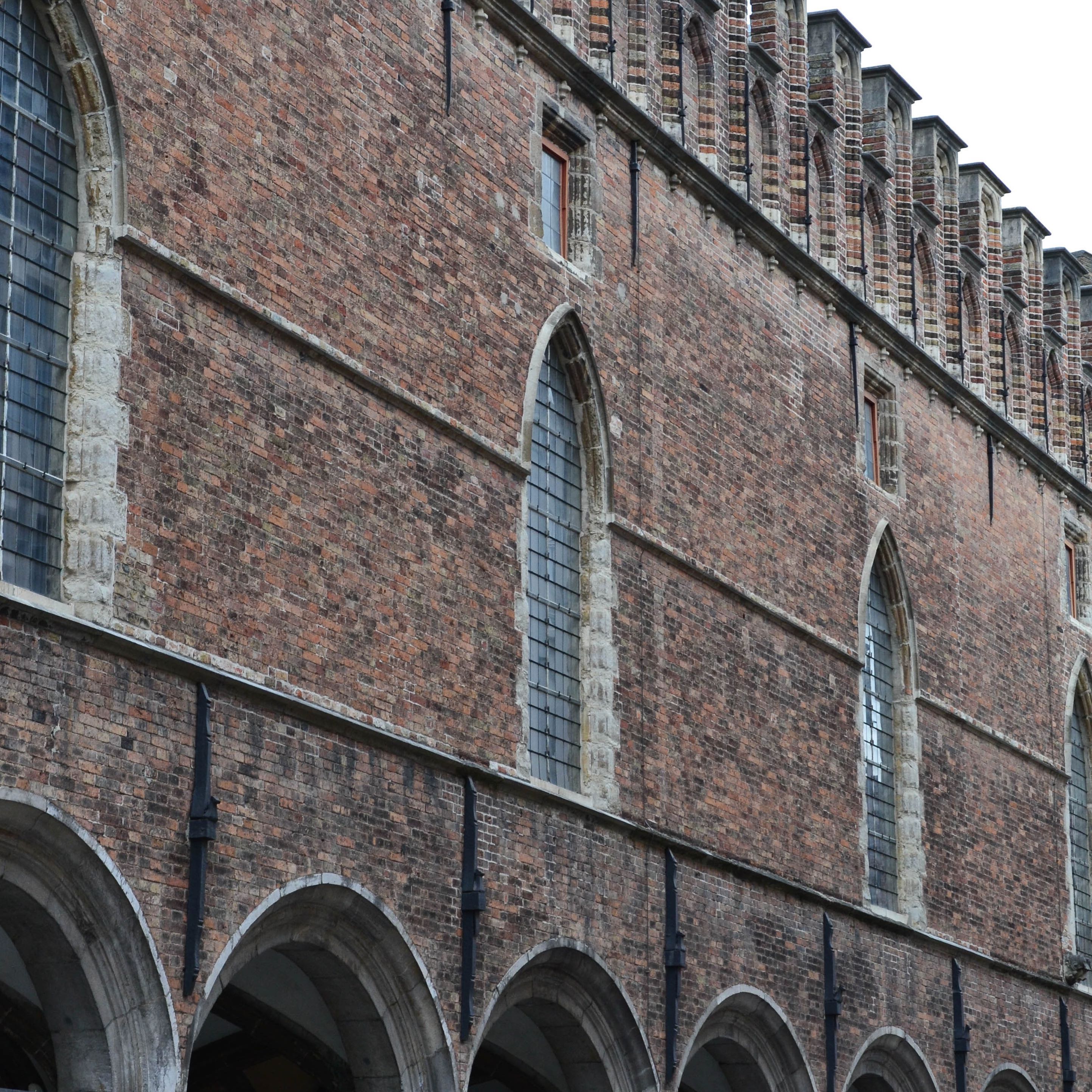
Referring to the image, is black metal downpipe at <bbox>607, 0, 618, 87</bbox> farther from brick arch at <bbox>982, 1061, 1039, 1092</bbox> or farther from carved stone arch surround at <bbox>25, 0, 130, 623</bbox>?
brick arch at <bbox>982, 1061, 1039, 1092</bbox>

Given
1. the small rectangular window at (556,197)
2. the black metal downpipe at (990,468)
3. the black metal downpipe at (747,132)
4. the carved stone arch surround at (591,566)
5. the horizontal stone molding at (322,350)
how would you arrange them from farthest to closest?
the black metal downpipe at (990,468) → the black metal downpipe at (747,132) → the small rectangular window at (556,197) → the carved stone arch surround at (591,566) → the horizontal stone molding at (322,350)

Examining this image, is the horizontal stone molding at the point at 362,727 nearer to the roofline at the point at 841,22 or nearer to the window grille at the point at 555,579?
the window grille at the point at 555,579

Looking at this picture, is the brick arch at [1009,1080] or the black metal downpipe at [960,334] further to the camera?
the black metal downpipe at [960,334]

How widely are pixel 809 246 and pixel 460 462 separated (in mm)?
6516

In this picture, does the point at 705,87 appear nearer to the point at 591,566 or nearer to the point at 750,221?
the point at 750,221

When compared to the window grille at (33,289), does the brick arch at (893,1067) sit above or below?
below

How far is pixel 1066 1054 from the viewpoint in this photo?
75.4ft

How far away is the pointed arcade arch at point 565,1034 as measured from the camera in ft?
49.5

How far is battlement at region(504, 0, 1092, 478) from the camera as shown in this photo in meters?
18.4

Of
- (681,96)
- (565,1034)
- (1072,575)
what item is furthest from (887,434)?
(565,1034)

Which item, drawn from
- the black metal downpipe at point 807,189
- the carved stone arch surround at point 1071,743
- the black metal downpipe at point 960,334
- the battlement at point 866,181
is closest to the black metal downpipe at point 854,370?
the battlement at point 866,181

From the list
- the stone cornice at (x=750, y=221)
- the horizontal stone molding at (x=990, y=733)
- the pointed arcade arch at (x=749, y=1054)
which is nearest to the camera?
the stone cornice at (x=750, y=221)

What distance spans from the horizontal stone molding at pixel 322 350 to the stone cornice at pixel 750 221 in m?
2.25

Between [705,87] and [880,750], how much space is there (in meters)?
6.15
